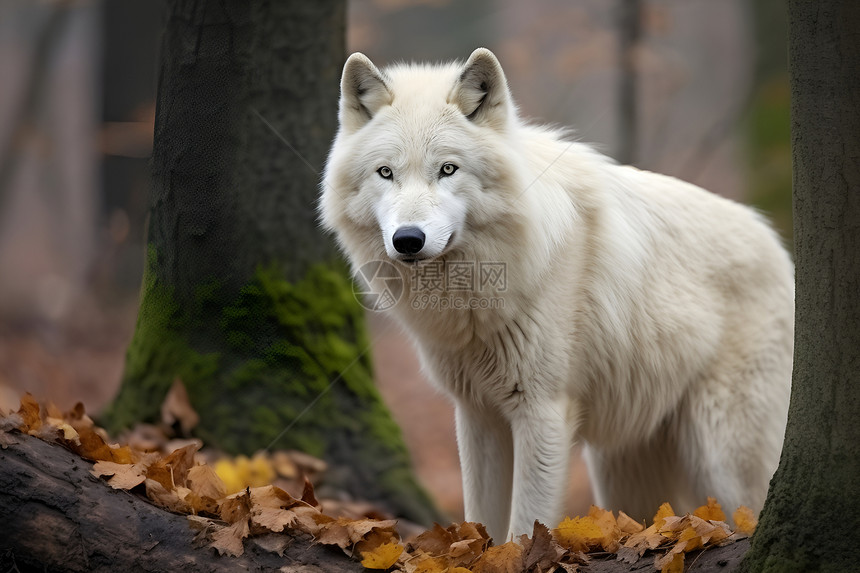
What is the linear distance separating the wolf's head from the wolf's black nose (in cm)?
4

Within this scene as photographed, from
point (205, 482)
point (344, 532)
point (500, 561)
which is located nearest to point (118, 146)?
point (205, 482)

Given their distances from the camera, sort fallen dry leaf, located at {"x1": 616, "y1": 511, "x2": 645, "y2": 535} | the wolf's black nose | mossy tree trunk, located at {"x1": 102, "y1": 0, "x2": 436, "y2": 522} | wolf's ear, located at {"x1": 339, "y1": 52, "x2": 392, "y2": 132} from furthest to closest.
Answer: mossy tree trunk, located at {"x1": 102, "y1": 0, "x2": 436, "y2": 522}, wolf's ear, located at {"x1": 339, "y1": 52, "x2": 392, "y2": 132}, fallen dry leaf, located at {"x1": 616, "y1": 511, "x2": 645, "y2": 535}, the wolf's black nose

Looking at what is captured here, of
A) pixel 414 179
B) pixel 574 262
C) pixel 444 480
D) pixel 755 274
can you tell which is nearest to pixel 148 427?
pixel 414 179

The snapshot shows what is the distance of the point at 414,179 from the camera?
3.13 m

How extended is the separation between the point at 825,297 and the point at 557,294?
1453 millimetres

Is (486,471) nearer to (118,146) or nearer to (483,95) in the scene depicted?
(483,95)

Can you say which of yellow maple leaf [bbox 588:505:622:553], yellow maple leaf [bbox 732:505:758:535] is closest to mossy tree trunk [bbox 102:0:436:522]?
yellow maple leaf [bbox 588:505:622:553]

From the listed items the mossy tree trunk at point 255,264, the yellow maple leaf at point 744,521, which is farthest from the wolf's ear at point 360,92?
the yellow maple leaf at point 744,521

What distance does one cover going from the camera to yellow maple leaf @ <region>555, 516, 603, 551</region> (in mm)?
2781

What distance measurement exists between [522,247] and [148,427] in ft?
8.42

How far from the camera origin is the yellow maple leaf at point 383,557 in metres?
2.60

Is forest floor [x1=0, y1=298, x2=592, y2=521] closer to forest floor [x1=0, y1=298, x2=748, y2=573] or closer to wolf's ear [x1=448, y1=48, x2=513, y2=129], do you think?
forest floor [x1=0, y1=298, x2=748, y2=573]

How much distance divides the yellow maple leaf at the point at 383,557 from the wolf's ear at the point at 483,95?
1.95 meters

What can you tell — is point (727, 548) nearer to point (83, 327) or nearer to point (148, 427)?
point (148, 427)
